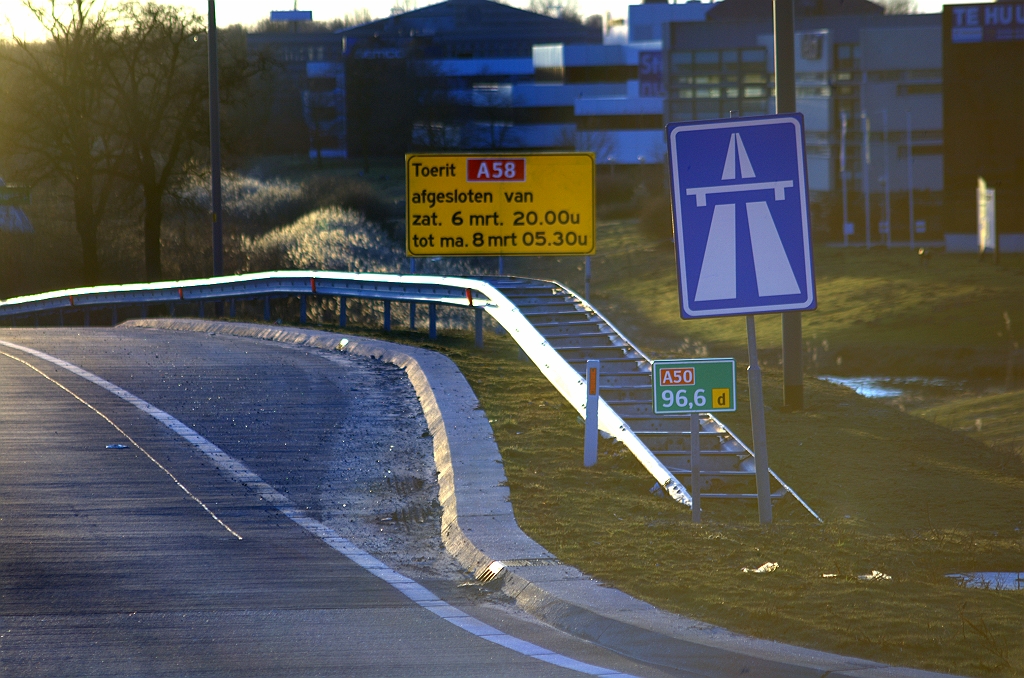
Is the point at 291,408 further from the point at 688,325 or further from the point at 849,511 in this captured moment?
the point at 688,325

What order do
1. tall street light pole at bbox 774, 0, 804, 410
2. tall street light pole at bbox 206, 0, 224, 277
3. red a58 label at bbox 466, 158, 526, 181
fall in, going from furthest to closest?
tall street light pole at bbox 206, 0, 224, 277
red a58 label at bbox 466, 158, 526, 181
tall street light pole at bbox 774, 0, 804, 410

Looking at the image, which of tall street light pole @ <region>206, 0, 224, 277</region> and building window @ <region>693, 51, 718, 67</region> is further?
building window @ <region>693, 51, 718, 67</region>

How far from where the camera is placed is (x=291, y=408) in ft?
44.4

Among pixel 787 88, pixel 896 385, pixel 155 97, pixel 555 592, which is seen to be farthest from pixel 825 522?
pixel 155 97

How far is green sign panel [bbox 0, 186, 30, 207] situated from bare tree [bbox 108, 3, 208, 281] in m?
4.71

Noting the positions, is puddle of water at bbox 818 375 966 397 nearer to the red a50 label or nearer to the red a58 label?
the red a58 label

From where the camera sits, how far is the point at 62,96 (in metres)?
40.2

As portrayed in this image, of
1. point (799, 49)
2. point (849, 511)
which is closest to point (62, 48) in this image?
point (849, 511)

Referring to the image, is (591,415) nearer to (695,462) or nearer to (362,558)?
(695,462)

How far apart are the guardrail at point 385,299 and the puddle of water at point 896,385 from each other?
34.7 ft

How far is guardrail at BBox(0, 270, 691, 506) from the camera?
11766 mm

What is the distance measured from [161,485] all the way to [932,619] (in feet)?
20.2

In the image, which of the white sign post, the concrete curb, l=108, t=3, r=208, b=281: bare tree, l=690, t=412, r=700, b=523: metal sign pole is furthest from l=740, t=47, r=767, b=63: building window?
l=690, t=412, r=700, b=523: metal sign pole

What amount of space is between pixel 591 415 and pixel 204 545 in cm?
388
